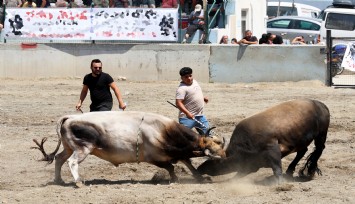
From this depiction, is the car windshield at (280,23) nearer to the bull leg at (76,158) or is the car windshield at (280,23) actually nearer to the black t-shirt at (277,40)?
the black t-shirt at (277,40)

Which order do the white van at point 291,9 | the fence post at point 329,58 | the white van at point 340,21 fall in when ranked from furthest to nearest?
the white van at point 291,9 < the white van at point 340,21 < the fence post at point 329,58

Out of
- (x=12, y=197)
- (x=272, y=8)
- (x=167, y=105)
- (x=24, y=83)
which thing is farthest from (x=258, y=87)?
(x=272, y=8)

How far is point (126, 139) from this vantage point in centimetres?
1279

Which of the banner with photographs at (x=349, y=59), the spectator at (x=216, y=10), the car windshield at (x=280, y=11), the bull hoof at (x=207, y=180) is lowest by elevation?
the bull hoof at (x=207, y=180)

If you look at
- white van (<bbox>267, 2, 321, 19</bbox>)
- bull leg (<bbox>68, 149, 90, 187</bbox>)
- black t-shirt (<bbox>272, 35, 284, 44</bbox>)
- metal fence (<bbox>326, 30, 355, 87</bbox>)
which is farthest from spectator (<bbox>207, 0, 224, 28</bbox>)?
bull leg (<bbox>68, 149, 90, 187</bbox>)

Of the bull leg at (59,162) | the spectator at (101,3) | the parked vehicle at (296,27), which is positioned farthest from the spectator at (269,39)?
the bull leg at (59,162)

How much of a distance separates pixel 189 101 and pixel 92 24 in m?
12.5

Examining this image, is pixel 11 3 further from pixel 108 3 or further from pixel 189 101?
pixel 189 101

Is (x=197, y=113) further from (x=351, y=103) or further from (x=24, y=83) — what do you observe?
(x=24, y=83)

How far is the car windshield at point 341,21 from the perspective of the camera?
35.5 m

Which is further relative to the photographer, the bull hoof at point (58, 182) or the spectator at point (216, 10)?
the spectator at point (216, 10)

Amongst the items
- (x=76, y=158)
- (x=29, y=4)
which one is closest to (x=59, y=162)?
(x=76, y=158)

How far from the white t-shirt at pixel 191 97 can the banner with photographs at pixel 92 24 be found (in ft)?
38.2

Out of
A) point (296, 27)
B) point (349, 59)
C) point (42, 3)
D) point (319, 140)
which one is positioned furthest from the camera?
point (296, 27)
